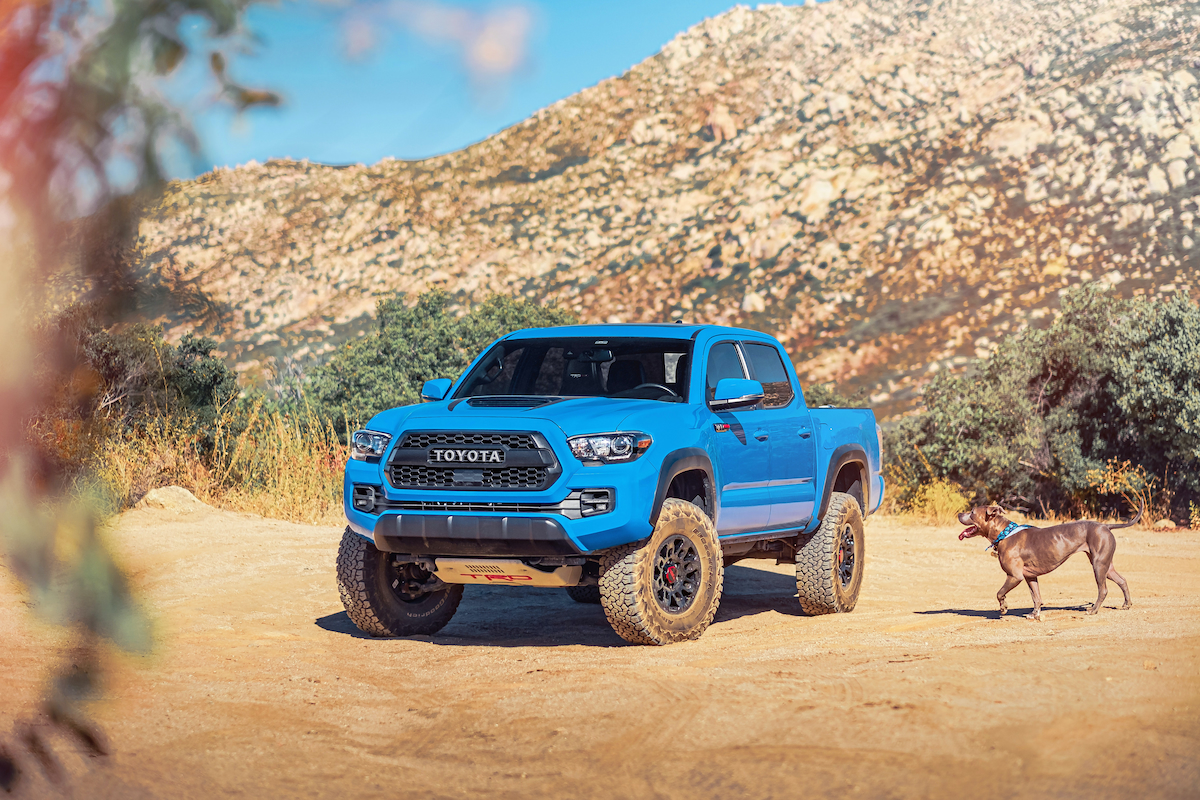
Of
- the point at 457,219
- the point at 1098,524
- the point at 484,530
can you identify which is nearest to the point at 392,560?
the point at 484,530

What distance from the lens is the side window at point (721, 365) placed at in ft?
29.1

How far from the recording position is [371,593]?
26.7ft

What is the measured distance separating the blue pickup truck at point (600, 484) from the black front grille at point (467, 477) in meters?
0.01

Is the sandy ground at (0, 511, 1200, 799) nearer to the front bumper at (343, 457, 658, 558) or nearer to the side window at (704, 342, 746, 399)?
the front bumper at (343, 457, 658, 558)

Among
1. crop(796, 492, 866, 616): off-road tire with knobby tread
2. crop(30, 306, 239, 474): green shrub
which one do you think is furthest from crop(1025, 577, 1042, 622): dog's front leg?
crop(30, 306, 239, 474): green shrub

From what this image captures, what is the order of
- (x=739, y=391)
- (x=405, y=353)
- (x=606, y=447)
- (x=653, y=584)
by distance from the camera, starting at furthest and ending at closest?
(x=405, y=353), (x=739, y=391), (x=653, y=584), (x=606, y=447)

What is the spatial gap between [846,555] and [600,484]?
3562 mm

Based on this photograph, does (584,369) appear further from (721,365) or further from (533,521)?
(533,521)

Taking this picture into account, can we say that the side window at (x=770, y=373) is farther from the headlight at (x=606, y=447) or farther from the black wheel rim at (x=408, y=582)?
the black wheel rim at (x=408, y=582)

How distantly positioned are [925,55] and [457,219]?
90.4 feet

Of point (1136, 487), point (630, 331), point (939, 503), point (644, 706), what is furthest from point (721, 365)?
point (1136, 487)

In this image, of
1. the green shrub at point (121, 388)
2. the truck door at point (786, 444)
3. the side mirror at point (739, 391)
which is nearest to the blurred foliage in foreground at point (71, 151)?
the green shrub at point (121, 388)

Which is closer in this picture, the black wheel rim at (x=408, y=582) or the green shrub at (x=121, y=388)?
the green shrub at (x=121, y=388)

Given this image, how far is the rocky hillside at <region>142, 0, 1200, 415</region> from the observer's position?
45594 mm
